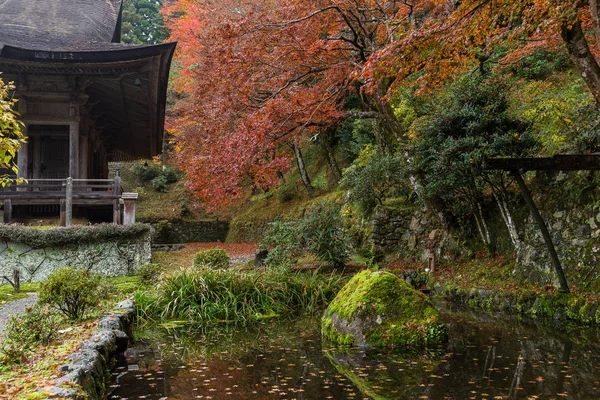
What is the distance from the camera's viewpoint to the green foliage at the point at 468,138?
30.1 ft

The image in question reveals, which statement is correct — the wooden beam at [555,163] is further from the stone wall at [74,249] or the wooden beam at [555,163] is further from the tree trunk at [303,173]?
the tree trunk at [303,173]

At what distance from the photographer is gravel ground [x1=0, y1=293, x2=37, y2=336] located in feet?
24.3

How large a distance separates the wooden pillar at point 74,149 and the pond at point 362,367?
892 centimetres

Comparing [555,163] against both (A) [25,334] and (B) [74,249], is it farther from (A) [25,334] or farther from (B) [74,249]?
(B) [74,249]

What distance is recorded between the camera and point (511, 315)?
28.4 feet

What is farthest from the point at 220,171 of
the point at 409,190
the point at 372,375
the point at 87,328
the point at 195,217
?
the point at 195,217

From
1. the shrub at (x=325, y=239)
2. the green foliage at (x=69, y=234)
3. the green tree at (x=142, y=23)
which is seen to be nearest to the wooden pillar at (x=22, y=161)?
the green foliage at (x=69, y=234)

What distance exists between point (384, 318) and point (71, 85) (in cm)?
1178

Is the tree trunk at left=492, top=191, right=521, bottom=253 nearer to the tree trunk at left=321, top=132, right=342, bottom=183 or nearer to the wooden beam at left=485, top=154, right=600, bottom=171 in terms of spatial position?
the wooden beam at left=485, top=154, right=600, bottom=171

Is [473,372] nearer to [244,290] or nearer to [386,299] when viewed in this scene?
[386,299]

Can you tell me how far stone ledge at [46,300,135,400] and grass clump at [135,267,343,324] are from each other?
65.6 inches

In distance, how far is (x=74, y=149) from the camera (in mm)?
14625

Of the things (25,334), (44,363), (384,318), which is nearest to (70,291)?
(25,334)

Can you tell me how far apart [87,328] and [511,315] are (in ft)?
22.8
